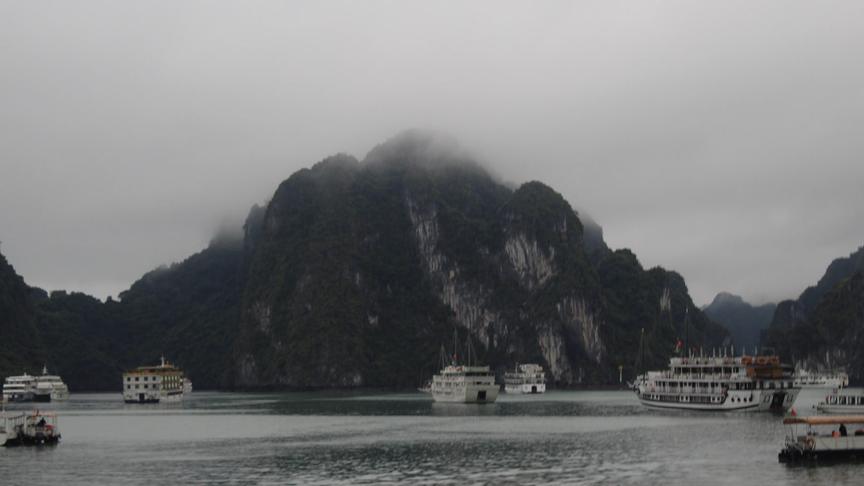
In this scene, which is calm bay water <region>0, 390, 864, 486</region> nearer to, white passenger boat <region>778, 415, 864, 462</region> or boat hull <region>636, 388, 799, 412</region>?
white passenger boat <region>778, 415, 864, 462</region>

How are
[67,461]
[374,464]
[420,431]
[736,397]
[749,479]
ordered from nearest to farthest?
[749,479] → [374,464] → [67,461] → [420,431] → [736,397]

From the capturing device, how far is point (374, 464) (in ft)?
234

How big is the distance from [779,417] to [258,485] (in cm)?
7811

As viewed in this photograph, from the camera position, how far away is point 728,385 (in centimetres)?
13412

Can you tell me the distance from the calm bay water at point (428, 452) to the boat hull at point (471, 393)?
40.5 m

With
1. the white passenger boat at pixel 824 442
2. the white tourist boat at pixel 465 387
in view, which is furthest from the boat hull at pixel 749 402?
the white passenger boat at pixel 824 442

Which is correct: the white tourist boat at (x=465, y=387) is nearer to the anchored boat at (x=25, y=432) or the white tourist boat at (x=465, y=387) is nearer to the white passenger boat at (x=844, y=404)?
the white passenger boat at (x=844, y=404)

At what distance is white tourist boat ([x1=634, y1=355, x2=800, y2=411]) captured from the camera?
436 ft

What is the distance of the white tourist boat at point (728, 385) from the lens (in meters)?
133

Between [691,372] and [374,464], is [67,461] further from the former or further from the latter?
[691,372]

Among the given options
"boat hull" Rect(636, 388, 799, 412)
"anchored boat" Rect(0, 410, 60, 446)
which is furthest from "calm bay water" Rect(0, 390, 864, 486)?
"boat hull" Rect(636, 388, 799, 412)

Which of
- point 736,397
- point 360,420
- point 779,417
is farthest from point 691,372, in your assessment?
point 360,420

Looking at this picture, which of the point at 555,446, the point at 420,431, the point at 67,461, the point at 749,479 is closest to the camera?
the point at 749,479

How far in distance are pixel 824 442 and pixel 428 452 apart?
29042mm
